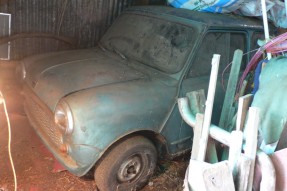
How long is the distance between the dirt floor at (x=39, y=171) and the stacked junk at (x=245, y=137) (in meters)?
0.81

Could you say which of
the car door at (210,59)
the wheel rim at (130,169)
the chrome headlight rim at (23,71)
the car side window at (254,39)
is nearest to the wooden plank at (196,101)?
the car door at (210,59)

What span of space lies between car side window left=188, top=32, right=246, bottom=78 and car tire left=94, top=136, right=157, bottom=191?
0.89 meters

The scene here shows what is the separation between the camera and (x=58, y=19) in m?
4.93

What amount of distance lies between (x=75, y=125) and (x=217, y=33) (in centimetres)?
185

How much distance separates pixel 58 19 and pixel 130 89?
260cm

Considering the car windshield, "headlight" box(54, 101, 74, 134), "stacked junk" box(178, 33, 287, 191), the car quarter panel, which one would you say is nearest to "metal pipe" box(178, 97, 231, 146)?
"stacked junk" box(178, 33, 287, 191)

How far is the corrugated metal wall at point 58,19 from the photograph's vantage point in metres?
4.64

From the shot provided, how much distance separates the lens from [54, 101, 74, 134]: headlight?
2.61m

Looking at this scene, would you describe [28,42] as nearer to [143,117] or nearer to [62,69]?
[62,69]

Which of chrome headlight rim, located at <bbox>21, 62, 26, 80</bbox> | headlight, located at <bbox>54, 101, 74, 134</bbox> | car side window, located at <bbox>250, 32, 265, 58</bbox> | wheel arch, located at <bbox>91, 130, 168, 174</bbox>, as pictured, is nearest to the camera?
headlight, located at <bbox>54, 101, 74, 134</bbox>

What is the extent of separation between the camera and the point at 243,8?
3.99m

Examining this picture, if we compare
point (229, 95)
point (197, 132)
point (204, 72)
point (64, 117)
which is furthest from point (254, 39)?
point (64, 117)

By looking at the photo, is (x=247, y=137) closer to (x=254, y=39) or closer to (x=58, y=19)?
(x=254, y=39)

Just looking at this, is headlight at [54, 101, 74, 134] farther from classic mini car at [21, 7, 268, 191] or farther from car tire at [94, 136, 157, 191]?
car tire at [94, 136, 157, 191]
